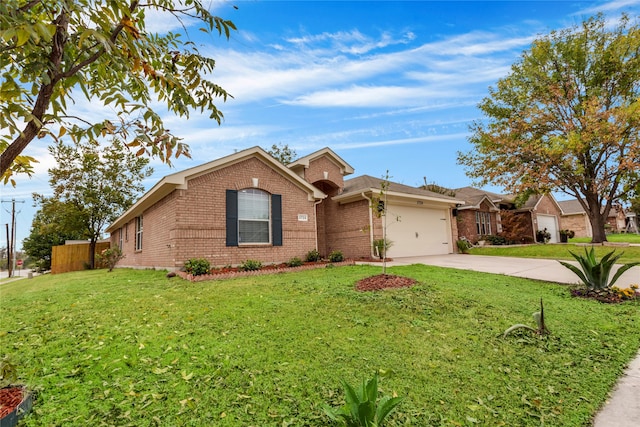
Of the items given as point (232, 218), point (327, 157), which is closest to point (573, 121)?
point (327, 157)

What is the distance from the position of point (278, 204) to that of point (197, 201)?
9.94 feet

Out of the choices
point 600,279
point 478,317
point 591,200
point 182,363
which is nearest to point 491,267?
point 600,279

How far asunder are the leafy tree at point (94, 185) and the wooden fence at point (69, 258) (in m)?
0.44

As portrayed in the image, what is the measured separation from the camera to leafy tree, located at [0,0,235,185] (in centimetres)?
152

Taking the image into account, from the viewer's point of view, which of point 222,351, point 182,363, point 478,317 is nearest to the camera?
point 182,363

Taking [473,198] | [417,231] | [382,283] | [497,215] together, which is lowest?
[382,283]

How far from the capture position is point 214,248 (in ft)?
33.3

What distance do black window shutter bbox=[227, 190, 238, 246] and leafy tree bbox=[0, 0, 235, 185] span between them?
8119 millimetres

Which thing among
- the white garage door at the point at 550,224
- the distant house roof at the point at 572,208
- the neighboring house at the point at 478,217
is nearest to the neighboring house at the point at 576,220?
the distant house roof at the point at 572,208

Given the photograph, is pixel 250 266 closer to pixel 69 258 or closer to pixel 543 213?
pixel 69 258

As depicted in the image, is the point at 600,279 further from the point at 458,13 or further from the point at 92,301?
the point at 92,301

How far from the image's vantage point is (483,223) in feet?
72.2

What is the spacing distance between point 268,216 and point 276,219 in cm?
33

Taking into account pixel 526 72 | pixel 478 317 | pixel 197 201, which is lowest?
pixel 478 317
